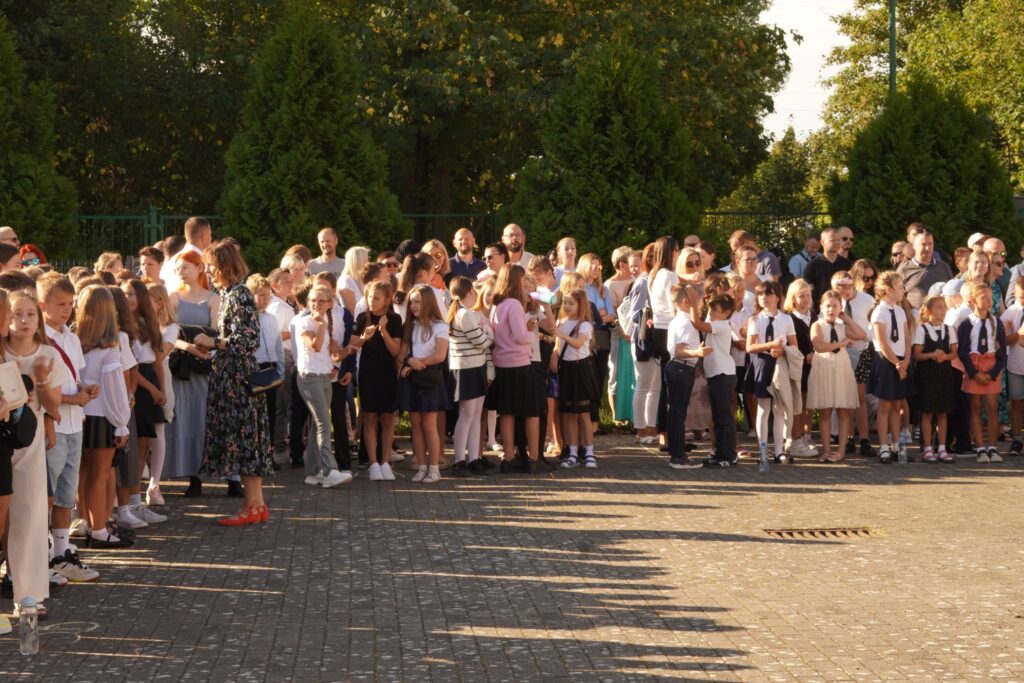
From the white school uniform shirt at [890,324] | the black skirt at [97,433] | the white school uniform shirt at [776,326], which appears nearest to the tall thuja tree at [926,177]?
the white school uniform shirt at [890,324]

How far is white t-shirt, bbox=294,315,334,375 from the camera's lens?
13.3 m

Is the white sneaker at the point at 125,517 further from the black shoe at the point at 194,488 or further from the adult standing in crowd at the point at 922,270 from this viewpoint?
the adult standing in crowd at the point at 922,270

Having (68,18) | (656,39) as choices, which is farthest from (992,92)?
(68,18)

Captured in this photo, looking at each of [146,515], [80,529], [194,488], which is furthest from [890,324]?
[80,529]

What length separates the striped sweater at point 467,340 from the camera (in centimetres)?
1430

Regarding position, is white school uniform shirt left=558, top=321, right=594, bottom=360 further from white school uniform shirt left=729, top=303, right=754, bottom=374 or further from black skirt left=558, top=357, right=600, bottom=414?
white school uniform shirt left=729, top=303, right=754, bottom=374

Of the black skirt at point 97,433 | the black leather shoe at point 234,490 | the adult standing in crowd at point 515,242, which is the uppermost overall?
the adult standing in crowd at point 515,242

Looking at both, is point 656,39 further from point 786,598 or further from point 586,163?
point 786,598

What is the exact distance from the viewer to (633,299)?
1658cm

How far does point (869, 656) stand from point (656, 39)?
27.1 meters

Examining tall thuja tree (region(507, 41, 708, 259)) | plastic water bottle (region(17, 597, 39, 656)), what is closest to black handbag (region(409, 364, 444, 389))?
plastic water bottle (region(17, 597, 39, 656))

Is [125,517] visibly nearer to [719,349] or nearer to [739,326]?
[719,349]

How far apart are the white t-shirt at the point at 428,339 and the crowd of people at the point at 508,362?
2 centimetres

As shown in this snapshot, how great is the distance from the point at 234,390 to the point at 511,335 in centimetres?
361
